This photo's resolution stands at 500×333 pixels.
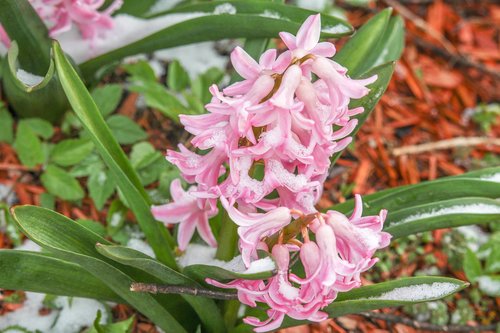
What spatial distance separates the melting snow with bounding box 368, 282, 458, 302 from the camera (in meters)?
1.37

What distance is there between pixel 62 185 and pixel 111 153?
0.43 m

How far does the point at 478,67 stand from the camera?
2.80 m

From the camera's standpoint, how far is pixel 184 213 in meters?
1.54

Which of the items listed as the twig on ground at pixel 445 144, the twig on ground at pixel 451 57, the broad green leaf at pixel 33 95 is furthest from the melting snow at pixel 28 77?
the twig on ground at pixel 451 57

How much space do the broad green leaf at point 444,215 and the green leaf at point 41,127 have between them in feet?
3.38

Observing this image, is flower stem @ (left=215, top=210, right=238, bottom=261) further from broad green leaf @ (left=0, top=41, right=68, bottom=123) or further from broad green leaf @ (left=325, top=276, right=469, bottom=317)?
broad green leaf @ (left=0, top=41, right=68, bottom=123)

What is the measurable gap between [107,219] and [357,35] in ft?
2.74

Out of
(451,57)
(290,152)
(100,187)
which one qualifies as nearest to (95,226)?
(100,187)

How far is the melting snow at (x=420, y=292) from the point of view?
1369 millimetres

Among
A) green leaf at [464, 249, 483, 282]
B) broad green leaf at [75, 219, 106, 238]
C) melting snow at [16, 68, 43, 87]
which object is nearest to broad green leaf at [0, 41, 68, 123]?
melting snow at [16, 68, 43, 87]

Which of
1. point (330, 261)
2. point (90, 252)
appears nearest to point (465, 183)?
point (330, 261)

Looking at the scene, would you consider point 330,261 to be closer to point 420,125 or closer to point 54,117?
point 54,117

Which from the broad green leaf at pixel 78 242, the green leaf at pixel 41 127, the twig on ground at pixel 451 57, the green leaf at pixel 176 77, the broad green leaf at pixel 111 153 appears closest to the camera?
the broad green leaf at pixel 78 242

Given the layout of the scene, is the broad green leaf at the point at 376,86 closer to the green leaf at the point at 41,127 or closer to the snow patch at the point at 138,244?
the snow patch at the point at 138,244
